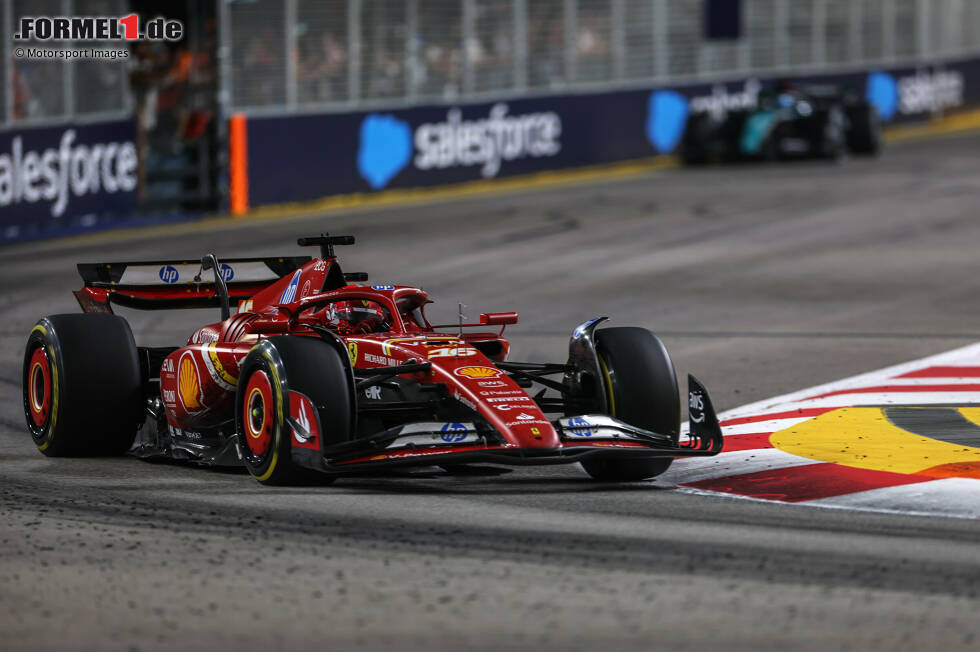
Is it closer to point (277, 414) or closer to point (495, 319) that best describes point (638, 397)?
point (495, 319)

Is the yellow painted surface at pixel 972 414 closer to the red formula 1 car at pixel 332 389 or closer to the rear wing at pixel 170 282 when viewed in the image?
the red formula 1 car at pixel 332 389

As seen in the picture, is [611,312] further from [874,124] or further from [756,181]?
[874,124]

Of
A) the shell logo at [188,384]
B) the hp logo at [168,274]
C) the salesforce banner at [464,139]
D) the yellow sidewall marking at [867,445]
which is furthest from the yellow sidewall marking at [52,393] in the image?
the salesforce banner at [464,139]

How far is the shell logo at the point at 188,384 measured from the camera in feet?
29.5

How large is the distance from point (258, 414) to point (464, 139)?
65.3 ft

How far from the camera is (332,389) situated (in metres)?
7.96

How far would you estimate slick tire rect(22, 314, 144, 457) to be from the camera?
911cm

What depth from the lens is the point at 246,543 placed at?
692cm

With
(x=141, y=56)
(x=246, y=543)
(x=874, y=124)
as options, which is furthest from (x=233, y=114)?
(x=246, y=543)

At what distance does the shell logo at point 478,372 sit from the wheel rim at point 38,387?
7.98ft

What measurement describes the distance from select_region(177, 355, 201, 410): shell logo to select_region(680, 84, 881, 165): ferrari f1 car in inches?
867

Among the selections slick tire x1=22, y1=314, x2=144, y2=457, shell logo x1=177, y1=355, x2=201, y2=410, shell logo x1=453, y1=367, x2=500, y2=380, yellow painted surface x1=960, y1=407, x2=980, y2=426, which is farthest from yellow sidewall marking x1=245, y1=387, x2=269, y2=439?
yellow painted surface x1=960, y1=407, x2=980, y2=426

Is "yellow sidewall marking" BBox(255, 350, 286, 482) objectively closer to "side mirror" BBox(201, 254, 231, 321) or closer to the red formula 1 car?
the red formula 1 car

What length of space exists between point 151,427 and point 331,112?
16655 mm
